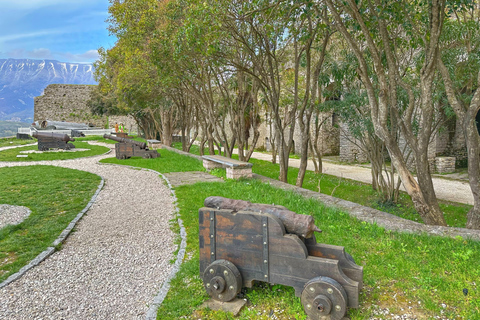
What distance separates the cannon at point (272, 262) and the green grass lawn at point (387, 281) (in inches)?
6.8

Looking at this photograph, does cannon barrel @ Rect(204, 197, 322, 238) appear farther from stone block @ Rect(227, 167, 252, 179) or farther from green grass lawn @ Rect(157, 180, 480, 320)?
stone block @ Rect(227, 167, 252, 179)

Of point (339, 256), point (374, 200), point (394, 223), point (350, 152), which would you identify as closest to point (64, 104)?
point (350, 152)

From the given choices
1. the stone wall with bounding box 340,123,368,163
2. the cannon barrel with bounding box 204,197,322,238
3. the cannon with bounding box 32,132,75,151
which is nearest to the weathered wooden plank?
the cannon barrel with bounding box 204,197,322,238

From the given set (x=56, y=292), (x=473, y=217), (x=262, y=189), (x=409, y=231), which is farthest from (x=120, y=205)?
(x=473, y=217)

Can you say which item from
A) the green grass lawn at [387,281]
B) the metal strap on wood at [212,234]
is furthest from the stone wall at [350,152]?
the metal strap on wood at [212,234]

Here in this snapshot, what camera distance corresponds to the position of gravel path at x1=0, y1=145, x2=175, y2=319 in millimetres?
2949

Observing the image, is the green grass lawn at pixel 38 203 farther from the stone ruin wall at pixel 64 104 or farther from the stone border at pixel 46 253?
the stone ruin wall at pixel 64 104

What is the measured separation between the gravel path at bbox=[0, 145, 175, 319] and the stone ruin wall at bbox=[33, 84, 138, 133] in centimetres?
3734

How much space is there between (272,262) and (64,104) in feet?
138

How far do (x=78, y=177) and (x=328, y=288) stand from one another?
865 cm

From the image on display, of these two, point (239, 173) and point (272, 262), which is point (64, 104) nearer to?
point (239, 173)

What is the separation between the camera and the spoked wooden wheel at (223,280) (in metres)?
2.82

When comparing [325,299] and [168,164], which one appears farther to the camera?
[168,164]

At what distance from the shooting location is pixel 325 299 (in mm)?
2463
